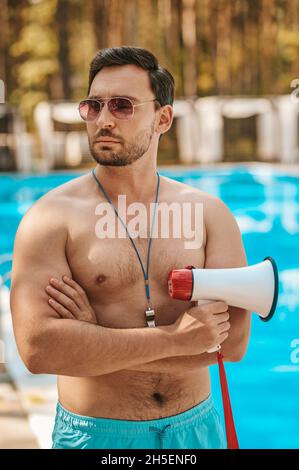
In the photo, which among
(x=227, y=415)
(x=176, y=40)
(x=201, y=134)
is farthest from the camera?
(x=176, y=40)

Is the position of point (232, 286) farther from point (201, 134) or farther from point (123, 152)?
point (201, 134)

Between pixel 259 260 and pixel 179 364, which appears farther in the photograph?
pixel 259 260

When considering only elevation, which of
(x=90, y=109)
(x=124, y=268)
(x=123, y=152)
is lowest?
(x=124, y=268)

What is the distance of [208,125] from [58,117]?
348 cm

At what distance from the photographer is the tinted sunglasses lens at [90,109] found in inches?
67.7

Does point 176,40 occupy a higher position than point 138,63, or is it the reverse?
point 176,40

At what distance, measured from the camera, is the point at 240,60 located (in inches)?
1106

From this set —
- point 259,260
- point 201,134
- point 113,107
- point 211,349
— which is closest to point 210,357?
point 211,349

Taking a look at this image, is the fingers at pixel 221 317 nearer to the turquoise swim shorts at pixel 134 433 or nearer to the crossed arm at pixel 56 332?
the crossed arm at pixel 56 332

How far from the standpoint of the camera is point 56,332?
1.68 meters

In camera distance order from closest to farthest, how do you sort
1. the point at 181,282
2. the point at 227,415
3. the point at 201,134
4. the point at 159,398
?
the point at 181,282 → the point at 227,415 → the point at 159,398 → the point at 201,134

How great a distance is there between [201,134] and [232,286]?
16.6 m
